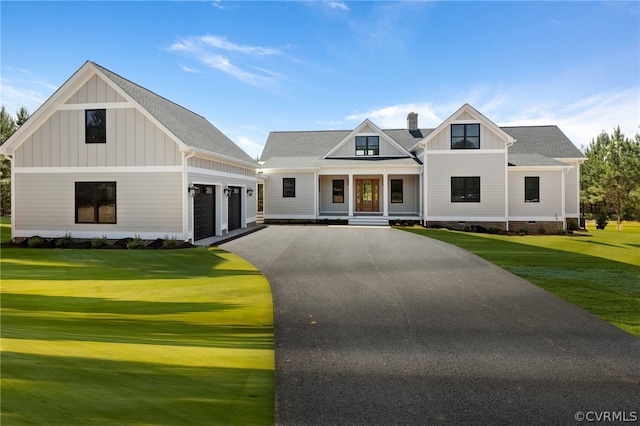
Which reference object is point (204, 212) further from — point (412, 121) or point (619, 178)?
point (619, 178)

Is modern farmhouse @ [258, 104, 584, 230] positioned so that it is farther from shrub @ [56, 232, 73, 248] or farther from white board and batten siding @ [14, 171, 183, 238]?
shrub @ [56, 232, 73, 248]

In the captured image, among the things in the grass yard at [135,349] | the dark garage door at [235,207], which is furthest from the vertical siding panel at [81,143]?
the grass yard at [135,349]

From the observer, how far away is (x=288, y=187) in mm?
25016

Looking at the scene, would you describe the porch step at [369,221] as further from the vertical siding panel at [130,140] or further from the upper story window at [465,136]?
the vertical siding panel at [130,140]

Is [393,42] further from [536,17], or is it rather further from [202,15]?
[202,15]

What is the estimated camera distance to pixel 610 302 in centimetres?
698

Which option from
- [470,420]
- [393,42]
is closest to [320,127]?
[393,42]

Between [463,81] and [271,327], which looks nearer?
[271,327]

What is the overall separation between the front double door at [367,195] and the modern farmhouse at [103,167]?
1359cm

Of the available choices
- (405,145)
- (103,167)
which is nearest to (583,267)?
(103,167)

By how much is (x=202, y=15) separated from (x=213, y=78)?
8153 mm

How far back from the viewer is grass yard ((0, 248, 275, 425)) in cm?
283

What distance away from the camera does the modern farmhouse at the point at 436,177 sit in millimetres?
21297

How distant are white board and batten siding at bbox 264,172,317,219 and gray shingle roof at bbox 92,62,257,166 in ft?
18.3
